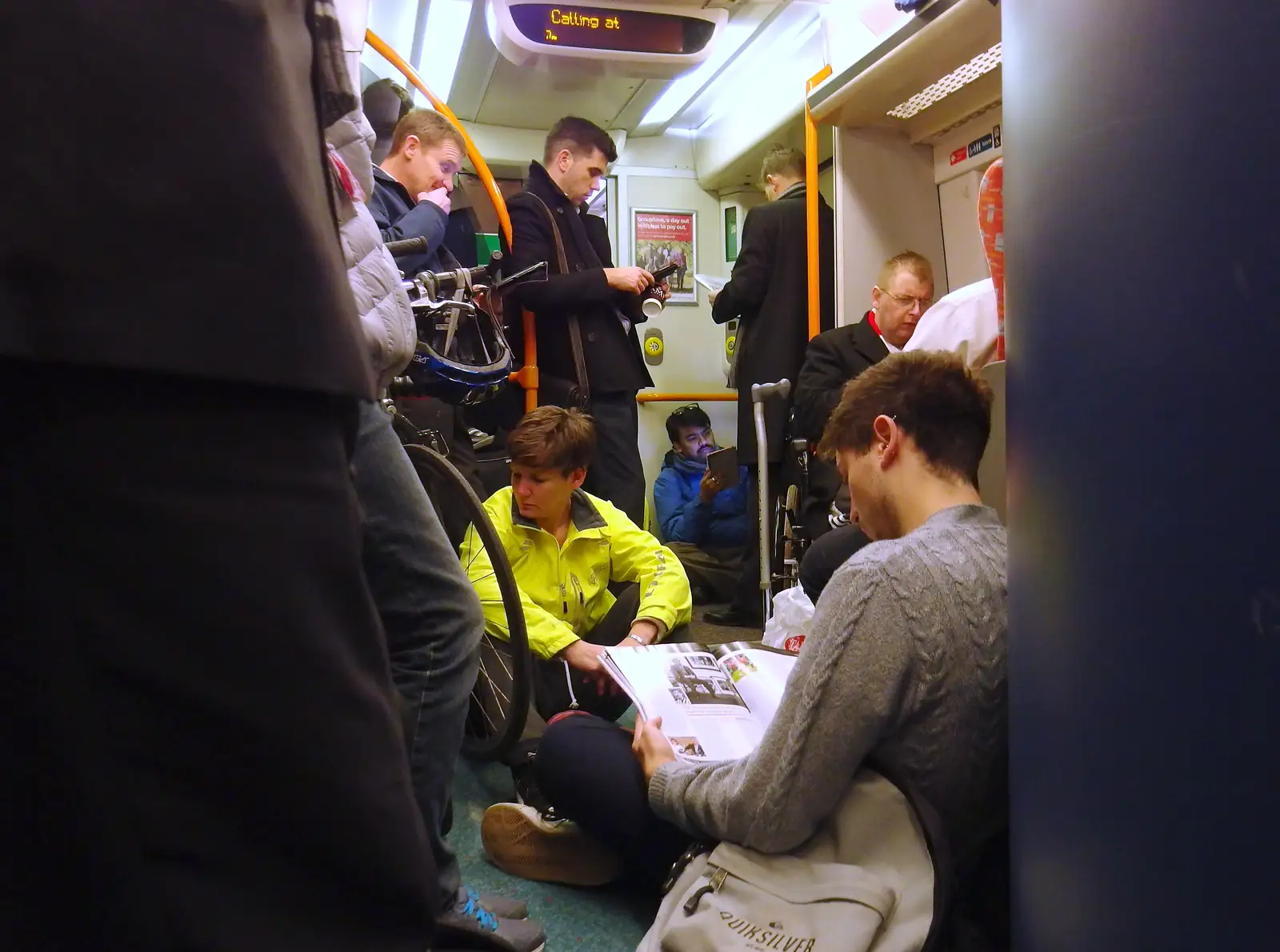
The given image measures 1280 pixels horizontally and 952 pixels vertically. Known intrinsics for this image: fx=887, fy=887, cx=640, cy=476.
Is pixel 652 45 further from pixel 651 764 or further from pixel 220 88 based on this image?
pixel 220 88

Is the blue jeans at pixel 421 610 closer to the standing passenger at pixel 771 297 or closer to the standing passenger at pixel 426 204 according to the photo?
the standing passenger at pixel 426 204

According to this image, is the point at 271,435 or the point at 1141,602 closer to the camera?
the point at 271,435

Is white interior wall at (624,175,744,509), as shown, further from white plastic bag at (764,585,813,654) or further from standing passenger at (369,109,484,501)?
white plastic bag at (764,585,813,654)

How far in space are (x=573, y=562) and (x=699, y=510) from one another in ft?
5.91

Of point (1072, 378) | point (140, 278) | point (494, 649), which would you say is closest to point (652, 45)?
point (494, 649)

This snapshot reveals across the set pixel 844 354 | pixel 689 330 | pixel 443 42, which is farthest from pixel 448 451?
pixel 689 330

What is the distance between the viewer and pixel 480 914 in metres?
1.03

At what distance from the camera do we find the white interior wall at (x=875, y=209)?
2.60 metres

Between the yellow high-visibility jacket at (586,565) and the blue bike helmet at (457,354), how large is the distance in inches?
9.1

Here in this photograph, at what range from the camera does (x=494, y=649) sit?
1630 mm

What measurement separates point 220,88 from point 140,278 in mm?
89

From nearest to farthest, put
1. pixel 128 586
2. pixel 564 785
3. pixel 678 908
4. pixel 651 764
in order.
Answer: pixel 128 586 → pixel 678 908 → pixel 651 764 → pixel 564 785

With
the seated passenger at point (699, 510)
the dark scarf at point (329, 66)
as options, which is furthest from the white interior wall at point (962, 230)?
the dark scarf at point (329, 66)

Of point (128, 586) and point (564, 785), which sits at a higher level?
point (128, 586)
